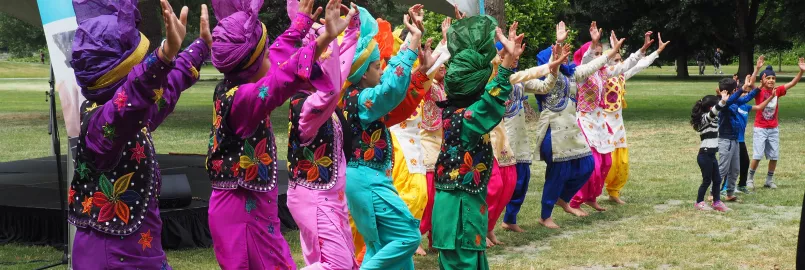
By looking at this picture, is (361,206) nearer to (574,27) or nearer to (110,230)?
(110,230)

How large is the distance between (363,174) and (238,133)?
981mm

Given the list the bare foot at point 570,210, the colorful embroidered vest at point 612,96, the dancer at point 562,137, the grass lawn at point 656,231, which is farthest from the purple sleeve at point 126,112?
the colorful embroidered vest at point 612,96

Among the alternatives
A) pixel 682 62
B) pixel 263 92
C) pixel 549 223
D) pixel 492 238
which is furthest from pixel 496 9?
pixel 682 62

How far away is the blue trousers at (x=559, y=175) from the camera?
8.38 meters

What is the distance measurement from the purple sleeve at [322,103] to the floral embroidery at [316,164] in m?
0.10

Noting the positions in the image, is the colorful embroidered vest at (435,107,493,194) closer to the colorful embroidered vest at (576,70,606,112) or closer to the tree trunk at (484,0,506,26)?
the colorful embroidered vest at (576,70,606,112)

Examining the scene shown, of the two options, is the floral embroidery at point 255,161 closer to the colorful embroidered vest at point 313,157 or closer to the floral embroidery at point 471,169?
the colorful embroidered vest at point 313,157

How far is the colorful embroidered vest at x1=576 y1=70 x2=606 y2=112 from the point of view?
29.6ft

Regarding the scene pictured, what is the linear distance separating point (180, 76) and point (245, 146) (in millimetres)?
566

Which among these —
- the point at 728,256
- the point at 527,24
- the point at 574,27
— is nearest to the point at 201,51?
the point at 728,256

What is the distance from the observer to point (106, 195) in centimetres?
372

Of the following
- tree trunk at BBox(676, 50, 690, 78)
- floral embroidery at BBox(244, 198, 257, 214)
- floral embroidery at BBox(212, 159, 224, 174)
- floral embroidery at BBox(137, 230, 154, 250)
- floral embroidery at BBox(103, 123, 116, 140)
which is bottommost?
tree trunk at BBox(676, 50, 690, 78)

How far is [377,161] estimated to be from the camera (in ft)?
16.5

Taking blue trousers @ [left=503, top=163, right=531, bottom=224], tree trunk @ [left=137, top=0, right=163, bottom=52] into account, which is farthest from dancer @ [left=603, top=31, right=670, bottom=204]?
tree trunk @ [left=137, top=0, right=163, bottom=52]
